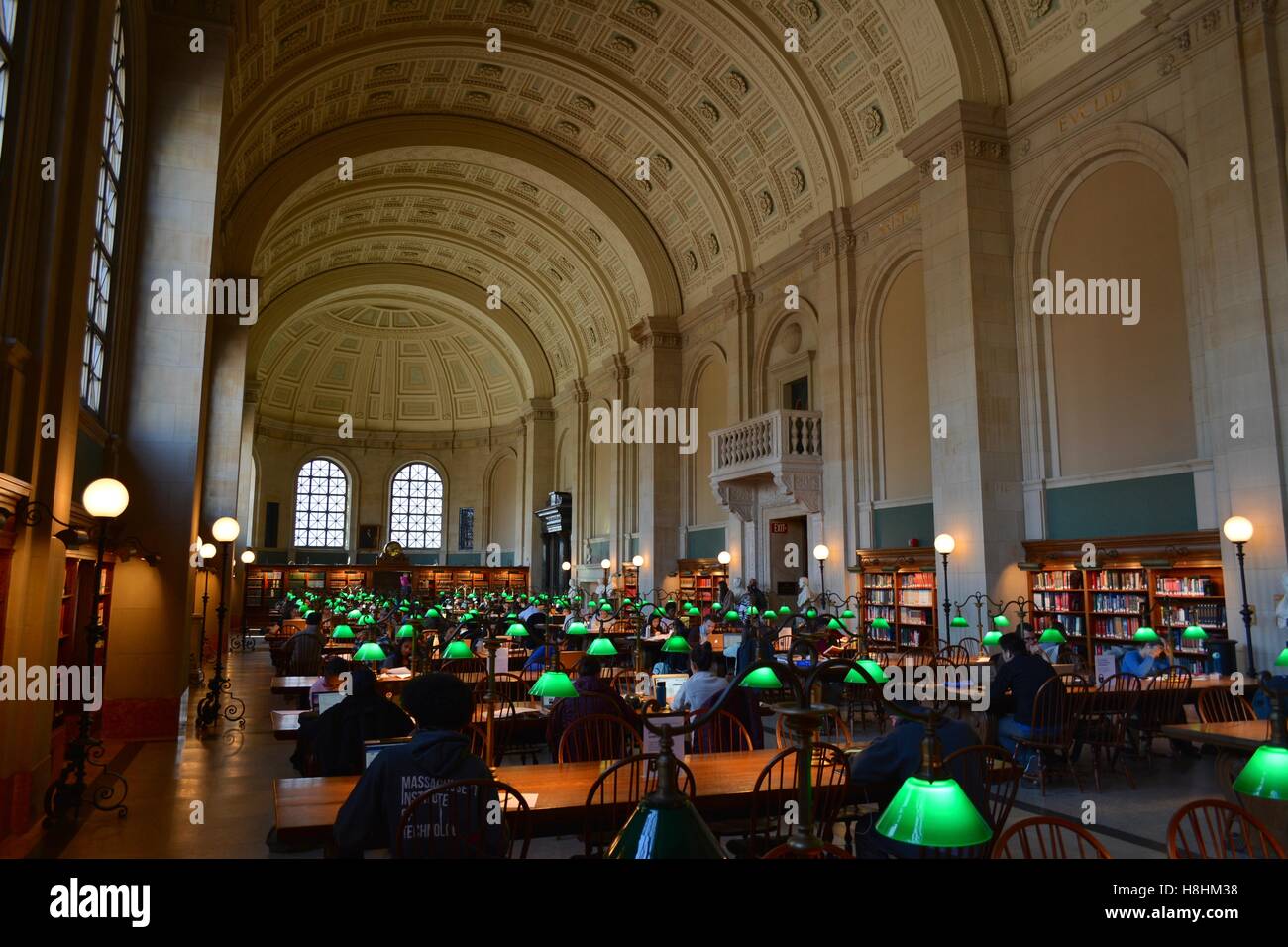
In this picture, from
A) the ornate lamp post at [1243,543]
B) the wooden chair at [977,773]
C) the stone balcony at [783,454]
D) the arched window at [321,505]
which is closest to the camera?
the wooden chair at [977,773]

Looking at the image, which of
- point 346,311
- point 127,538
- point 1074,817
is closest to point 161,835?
point 127,538

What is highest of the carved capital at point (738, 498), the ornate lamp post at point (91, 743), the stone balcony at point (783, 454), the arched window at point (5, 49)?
the arched window at point (5, 49)

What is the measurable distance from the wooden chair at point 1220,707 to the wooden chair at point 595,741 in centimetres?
420

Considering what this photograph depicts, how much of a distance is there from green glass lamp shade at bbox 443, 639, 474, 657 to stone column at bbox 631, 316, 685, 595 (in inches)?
506

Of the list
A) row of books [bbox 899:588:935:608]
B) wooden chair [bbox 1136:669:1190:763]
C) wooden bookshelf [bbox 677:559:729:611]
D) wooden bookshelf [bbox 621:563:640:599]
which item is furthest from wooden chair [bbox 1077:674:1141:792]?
wooden bookshelf [bbox 621:563:640:599]

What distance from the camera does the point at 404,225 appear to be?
27.8m

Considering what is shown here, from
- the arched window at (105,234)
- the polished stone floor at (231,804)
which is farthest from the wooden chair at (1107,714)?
the arched window at (105,234)

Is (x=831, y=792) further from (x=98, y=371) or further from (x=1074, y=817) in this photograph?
(x=98, y=371)

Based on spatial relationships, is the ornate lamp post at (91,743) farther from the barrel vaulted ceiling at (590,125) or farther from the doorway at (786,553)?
the doorway at (786,553)

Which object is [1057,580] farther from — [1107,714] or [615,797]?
[615,797]

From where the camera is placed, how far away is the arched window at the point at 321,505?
36156mm

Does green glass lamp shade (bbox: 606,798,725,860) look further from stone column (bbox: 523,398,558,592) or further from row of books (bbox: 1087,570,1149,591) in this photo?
stone column (bbox: 523,398,558,592)

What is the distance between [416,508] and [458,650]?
28.8 meters
